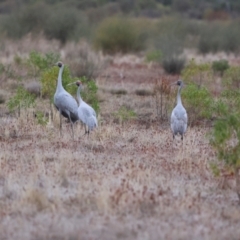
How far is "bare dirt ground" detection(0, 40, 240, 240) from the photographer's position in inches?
329

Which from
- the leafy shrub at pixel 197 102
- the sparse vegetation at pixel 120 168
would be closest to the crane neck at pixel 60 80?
the sparse vegetation at pixel 120 168

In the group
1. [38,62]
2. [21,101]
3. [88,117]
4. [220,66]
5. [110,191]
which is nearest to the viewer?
[110,191]

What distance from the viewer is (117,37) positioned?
39.6 m

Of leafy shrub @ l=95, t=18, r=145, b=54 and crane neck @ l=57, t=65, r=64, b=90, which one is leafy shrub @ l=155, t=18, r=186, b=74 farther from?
crane neck @ l=57, t=65, r=64, b=90

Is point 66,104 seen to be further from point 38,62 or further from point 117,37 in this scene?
point 117,37

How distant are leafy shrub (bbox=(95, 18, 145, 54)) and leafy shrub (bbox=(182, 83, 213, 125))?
22662 mm

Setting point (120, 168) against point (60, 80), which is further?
point (60, 80)

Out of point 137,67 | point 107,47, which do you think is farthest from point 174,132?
point 107,47

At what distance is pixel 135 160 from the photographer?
38.4 ft

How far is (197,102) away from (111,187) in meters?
6.75

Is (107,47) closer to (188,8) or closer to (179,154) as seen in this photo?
(179,154)

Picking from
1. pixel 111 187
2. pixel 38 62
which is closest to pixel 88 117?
pixel 111 187

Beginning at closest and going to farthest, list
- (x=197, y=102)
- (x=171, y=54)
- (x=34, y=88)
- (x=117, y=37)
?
1. (x=197, y=102)
2. (x=34, y=88)
3. (x=171, y=54)
4. (x=117, y=37)

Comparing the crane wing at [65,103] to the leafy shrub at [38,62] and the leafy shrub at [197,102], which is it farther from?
the leafy shrub at [38,62]
